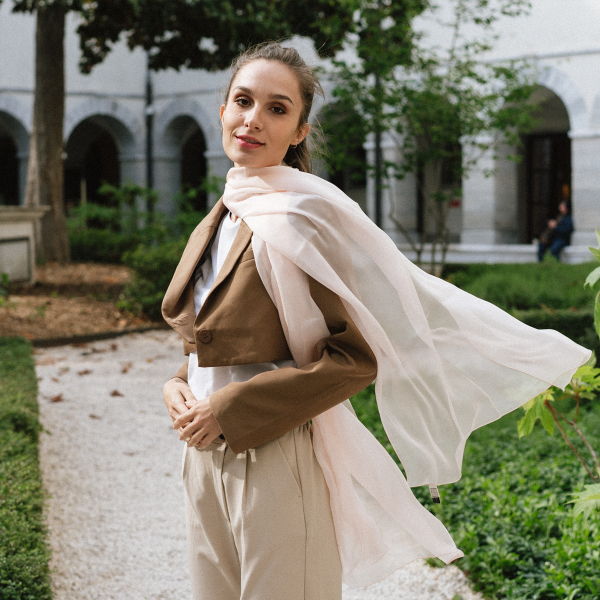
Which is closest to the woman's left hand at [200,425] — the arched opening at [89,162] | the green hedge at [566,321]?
the green hedge at [566,321]

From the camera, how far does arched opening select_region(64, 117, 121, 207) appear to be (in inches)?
926

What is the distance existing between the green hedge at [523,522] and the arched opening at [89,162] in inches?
816

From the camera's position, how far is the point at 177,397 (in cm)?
167

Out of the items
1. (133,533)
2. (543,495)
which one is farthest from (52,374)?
(543,495)

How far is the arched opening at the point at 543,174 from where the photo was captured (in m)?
17.4

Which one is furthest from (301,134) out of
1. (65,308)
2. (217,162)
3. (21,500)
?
(217,162)

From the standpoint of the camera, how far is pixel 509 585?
2.94 meters

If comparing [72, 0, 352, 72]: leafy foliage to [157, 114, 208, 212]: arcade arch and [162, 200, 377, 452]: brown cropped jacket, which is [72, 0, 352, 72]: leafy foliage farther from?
[162, 200, 377, 452]: brown cropped jacket

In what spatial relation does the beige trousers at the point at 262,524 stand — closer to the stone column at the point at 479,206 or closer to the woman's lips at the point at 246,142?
the woman's lips at the point at 246,142

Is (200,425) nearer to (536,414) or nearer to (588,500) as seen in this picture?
(536,414)

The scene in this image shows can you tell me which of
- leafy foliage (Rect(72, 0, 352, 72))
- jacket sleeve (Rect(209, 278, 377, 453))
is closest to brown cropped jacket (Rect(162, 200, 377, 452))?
jacket sleeve (Rect(209, 278, 377, 453))

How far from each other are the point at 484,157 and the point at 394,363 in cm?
1407

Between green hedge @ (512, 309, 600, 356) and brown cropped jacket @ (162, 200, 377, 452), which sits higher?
brown cropped jacket @ (162, 200, 377, 452)

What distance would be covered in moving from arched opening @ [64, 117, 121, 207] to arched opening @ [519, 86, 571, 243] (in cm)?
1263
